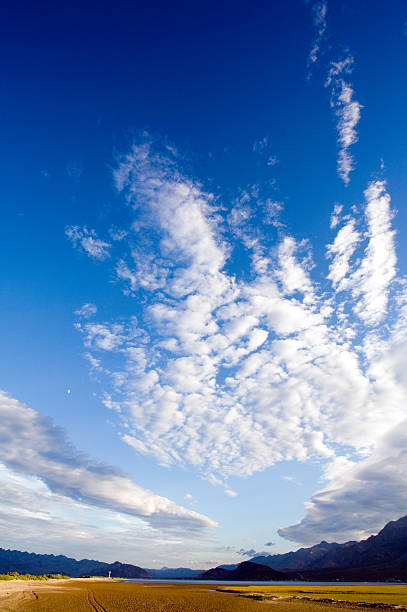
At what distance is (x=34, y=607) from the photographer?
4453 cm

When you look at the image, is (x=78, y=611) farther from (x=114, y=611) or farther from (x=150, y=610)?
(x=150, y=610)

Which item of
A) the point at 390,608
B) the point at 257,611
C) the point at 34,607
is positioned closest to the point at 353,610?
the point at 390,608

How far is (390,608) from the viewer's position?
4928cm

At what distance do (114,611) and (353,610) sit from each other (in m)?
35.1

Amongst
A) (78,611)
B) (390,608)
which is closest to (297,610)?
(390,608)

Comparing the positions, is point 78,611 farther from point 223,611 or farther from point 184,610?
point 223,611

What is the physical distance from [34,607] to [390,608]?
5211 centimetres

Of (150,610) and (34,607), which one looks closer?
(34,607)

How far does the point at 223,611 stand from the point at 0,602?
32793mm

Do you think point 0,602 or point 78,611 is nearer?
point 78,611

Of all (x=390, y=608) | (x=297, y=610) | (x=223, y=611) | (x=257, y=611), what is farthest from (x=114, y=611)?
(x=390, y=608)

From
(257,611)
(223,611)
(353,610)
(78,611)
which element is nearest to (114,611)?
(78,611)

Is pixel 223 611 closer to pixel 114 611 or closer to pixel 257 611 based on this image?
pixel 257 611

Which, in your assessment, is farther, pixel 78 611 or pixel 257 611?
pixel 257 611
